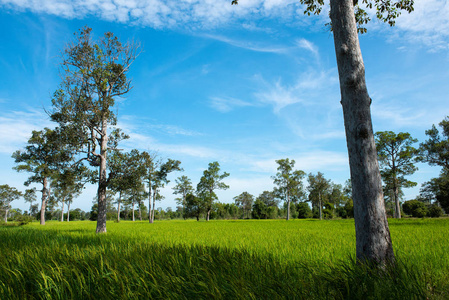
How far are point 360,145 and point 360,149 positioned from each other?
0.19 feet

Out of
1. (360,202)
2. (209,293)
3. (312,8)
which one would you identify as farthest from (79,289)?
(312,8)

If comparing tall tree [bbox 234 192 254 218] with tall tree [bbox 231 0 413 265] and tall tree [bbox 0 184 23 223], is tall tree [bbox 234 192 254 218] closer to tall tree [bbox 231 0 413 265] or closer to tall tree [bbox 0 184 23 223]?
tall tree [bbox 0 184 23 223]

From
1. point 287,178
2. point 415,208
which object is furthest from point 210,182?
point 415,208

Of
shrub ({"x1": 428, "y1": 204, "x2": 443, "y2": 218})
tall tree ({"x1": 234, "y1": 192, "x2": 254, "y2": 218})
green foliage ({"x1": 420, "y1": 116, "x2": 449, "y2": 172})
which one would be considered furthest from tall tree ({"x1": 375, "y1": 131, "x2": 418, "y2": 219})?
tall tree ({"x1": 234, "y1": 192, "x2": 254, "y2": 218})

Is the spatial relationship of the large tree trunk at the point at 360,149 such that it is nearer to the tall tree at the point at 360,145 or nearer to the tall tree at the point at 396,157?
the tall tree at the point at 360,145

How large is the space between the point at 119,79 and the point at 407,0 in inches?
633

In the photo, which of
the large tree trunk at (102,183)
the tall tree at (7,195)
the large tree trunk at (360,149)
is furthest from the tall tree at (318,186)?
the tall tree at (7,195)

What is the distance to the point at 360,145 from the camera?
134 inches

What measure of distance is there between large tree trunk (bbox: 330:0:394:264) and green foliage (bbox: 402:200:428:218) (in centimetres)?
Result: 5362

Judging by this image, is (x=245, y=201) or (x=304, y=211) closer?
(x=304, y=211)

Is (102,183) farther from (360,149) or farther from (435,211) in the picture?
(435,211)

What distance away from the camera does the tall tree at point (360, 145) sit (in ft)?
10.5

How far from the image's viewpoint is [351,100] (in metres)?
3.58

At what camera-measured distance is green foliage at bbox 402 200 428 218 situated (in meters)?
44.3
